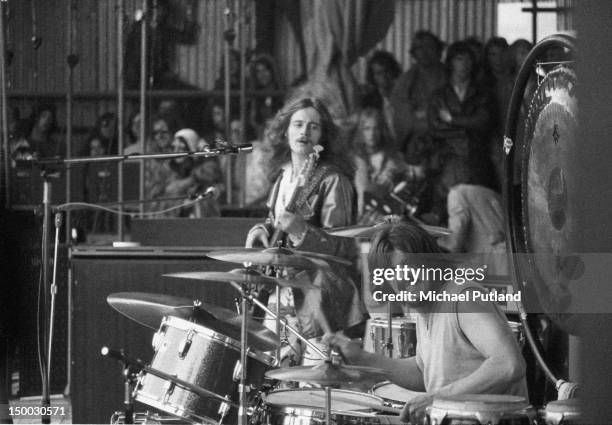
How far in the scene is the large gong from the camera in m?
4.48

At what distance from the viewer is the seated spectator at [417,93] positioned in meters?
7.98

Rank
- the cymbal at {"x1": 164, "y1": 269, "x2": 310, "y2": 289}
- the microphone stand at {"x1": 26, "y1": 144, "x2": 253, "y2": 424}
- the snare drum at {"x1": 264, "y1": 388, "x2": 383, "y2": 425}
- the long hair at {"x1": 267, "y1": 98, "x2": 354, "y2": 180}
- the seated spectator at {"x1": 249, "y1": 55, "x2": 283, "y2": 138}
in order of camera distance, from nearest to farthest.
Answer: the snare drum at {"x1": 264, "y1": 388, "x2": 383, "y2": 425}
the cymbal at {"x1": 164, "y1": 269, "x2": 310, "y2": 289}
the microphone stand at {"x1": 26, "y1": 144, "x2": 253, "y2": 424}
the long hair at {"x1": 267, "y1": 98, "x2": 354, "y2": 180}
the seated spectator at {"x1": 249, "y1": 55, "x2": 283, "y2": 138}

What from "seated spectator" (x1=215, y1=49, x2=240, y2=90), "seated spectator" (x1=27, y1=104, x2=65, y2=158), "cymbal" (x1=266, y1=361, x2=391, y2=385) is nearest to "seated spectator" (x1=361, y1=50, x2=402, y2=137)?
"seated spectator" (x1=215, y1=49, x2=240, y2=90)

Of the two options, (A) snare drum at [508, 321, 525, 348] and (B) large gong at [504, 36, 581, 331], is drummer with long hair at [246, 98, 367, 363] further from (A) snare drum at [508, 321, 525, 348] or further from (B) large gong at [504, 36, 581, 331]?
(B) large gong at [504, 36, 581, 331]

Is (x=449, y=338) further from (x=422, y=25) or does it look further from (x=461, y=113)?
(x=422, y=25)

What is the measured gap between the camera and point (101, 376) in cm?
595

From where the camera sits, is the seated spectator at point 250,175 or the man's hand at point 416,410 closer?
the man's hand at point 416,410

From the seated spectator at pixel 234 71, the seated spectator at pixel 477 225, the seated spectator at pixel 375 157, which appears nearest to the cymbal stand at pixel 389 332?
the seated spectator at pixel 477 225

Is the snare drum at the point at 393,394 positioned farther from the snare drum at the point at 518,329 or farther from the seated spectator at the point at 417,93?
the seated spectator at the point at 417,93

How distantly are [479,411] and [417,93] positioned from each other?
16.1 ft

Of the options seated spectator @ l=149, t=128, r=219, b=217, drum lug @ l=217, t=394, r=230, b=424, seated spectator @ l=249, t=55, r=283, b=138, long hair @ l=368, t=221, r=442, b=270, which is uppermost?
seated spectator @ l=249, t=55, r=283, b=138

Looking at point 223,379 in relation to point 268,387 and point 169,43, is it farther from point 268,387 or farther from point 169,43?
point 169,43

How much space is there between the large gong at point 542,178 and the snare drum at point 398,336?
67cm

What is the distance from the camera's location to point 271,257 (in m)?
4.48
